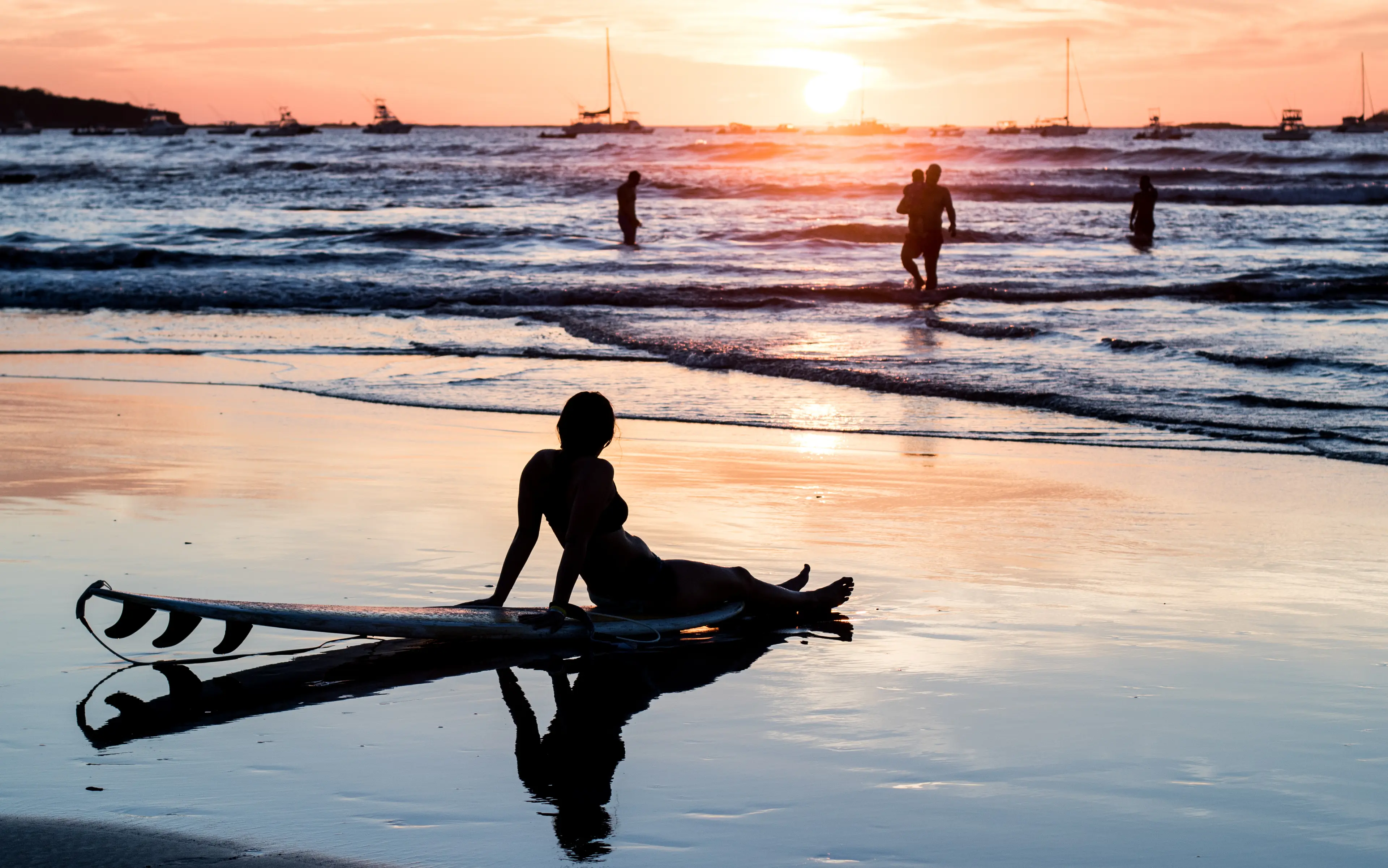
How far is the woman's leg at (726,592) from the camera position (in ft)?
15.6

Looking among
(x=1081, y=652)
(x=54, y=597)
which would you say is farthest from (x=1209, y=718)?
(x=54, y=597)

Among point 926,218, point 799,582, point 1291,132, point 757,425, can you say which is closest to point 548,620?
point 799,582

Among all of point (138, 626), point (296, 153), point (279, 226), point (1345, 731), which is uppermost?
point (296, 153)

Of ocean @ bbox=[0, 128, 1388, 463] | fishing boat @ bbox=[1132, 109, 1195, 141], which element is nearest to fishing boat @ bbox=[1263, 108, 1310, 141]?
fishing boat @ bbox=[1132, 109, 1195, 141]

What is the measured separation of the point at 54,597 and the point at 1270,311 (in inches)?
604

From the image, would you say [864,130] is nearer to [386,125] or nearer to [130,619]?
[386,125]

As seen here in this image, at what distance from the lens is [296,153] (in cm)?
7488

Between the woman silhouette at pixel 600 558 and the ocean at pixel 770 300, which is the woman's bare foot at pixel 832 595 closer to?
the woman silhouette at pixel 600 558

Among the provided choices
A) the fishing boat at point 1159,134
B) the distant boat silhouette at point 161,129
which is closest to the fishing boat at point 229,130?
the distant boat silhouette at point 161,129

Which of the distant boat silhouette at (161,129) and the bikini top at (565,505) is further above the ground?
the distant boat silhouette at (161,129)

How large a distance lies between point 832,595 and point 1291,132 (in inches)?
4360

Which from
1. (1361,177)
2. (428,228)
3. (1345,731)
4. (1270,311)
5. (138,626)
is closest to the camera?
(1345,731)

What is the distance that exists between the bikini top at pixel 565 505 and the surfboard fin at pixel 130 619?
1330 mm

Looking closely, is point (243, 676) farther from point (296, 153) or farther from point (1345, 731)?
point (296, 153)
